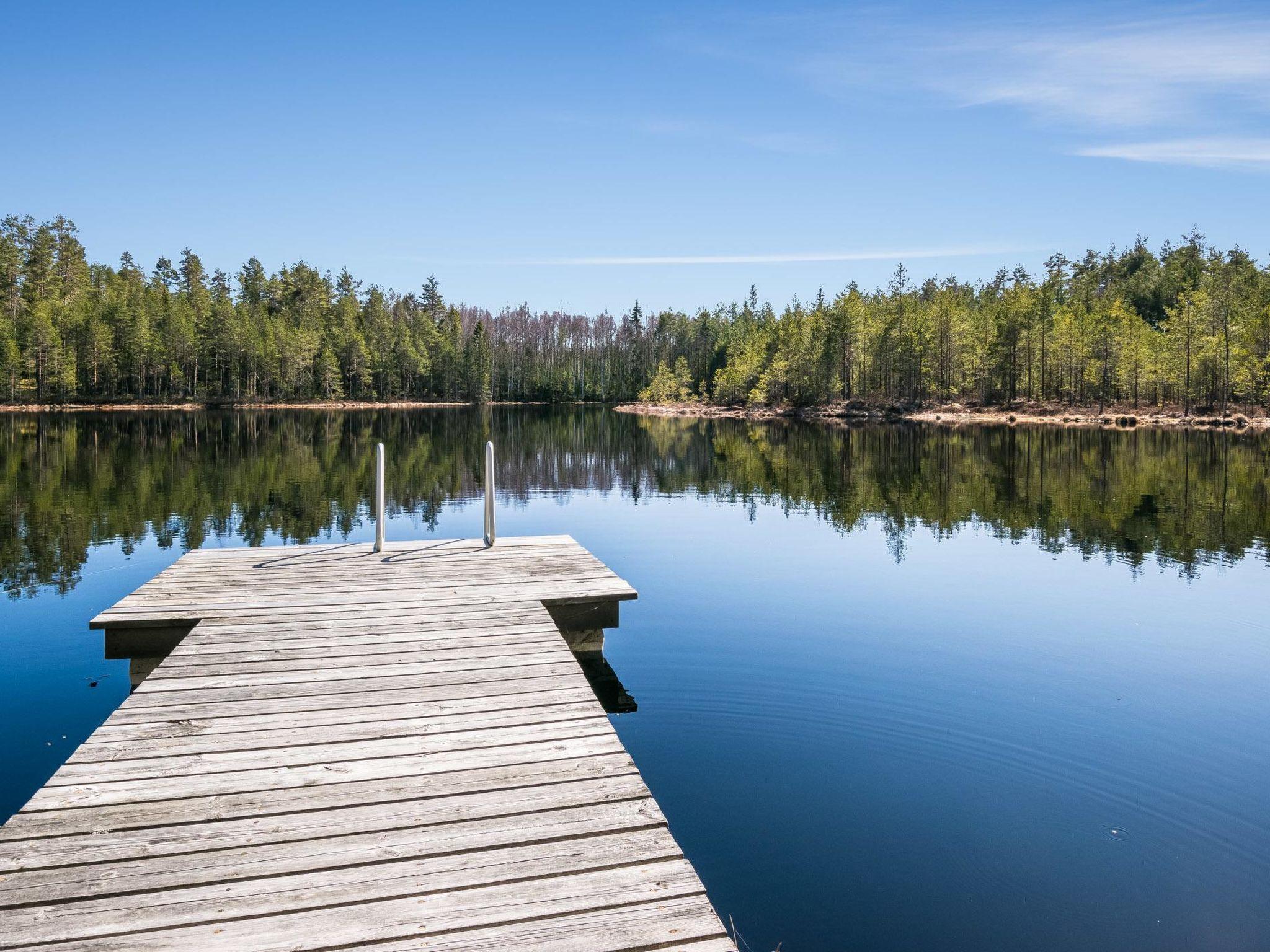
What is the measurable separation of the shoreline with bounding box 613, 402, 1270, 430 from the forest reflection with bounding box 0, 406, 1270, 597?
8728mm

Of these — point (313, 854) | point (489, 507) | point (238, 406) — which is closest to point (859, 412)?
point (238, 406)

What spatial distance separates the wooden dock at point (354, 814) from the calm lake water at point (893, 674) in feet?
4.79

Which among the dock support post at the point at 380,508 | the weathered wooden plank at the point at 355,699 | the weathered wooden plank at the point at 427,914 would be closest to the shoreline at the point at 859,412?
the dock support post at the point at 380,508

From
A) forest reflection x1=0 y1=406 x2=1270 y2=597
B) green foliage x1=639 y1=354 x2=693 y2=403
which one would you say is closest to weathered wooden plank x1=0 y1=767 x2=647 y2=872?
Result: forest reflection x1=0 y1=406 x2=1270 y2=597

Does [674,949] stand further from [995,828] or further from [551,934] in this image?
[995,828]

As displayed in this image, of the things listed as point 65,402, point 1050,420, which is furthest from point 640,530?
point 65,402

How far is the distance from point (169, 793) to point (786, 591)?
9.79 m

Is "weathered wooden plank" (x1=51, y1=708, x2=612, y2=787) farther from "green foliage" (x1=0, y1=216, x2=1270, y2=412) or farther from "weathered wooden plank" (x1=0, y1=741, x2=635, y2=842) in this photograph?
"green foliage" (x1=0, y1=216, x2=1270, y2=412)

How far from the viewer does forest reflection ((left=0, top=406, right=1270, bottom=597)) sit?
57.7 ft

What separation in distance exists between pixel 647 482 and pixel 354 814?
25.1m

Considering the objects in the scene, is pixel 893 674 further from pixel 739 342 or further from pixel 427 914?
pixel 739 342

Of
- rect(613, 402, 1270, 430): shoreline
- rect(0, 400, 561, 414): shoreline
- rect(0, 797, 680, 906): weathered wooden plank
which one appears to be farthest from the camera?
rect(0, 400, 561, 414): shoreline

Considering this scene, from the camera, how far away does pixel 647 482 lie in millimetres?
29094

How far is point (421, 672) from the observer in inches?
248
